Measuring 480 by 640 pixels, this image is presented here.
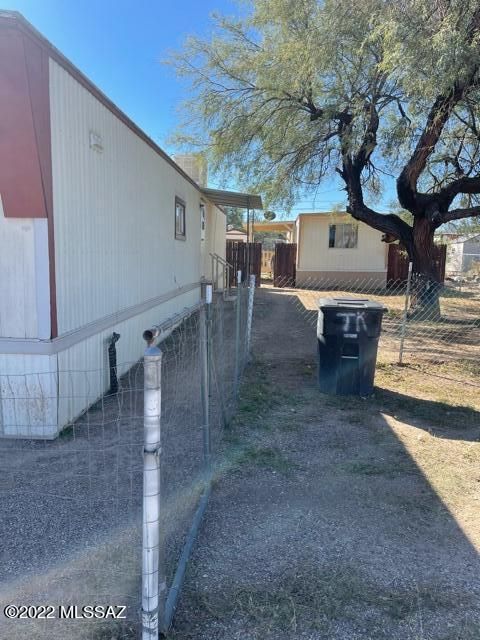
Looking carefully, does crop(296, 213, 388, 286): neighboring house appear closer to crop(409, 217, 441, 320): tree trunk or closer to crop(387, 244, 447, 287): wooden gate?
crop(387, 244, 447, 287): wooden gate

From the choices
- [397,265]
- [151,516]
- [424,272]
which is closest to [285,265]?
[397,265]

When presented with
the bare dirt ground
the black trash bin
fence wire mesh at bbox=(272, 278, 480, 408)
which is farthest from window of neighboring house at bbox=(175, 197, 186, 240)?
the bare dirt ground

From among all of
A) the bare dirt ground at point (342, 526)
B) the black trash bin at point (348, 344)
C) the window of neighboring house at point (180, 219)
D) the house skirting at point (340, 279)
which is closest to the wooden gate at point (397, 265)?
the house skirting at point (340, 279)

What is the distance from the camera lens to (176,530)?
9.71 feet

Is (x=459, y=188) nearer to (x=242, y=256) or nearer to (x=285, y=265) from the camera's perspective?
(x=285, y=265)

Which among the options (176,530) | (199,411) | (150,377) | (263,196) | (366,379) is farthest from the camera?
(263,196)

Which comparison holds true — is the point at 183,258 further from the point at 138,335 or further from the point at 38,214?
the point at 38,214

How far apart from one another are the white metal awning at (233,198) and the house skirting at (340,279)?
7.22m

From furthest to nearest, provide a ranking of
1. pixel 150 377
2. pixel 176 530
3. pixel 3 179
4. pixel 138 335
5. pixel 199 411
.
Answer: pixel 138 335, pixel 199 411, pixel 3 179, pixel 176 530, pixel 150 377

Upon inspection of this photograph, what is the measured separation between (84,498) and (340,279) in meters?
18.8

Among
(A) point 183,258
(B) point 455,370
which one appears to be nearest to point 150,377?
(B) point 455,370

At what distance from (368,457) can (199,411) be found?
186cm

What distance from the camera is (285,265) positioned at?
71.5ft

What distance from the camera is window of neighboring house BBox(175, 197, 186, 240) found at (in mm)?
9766
